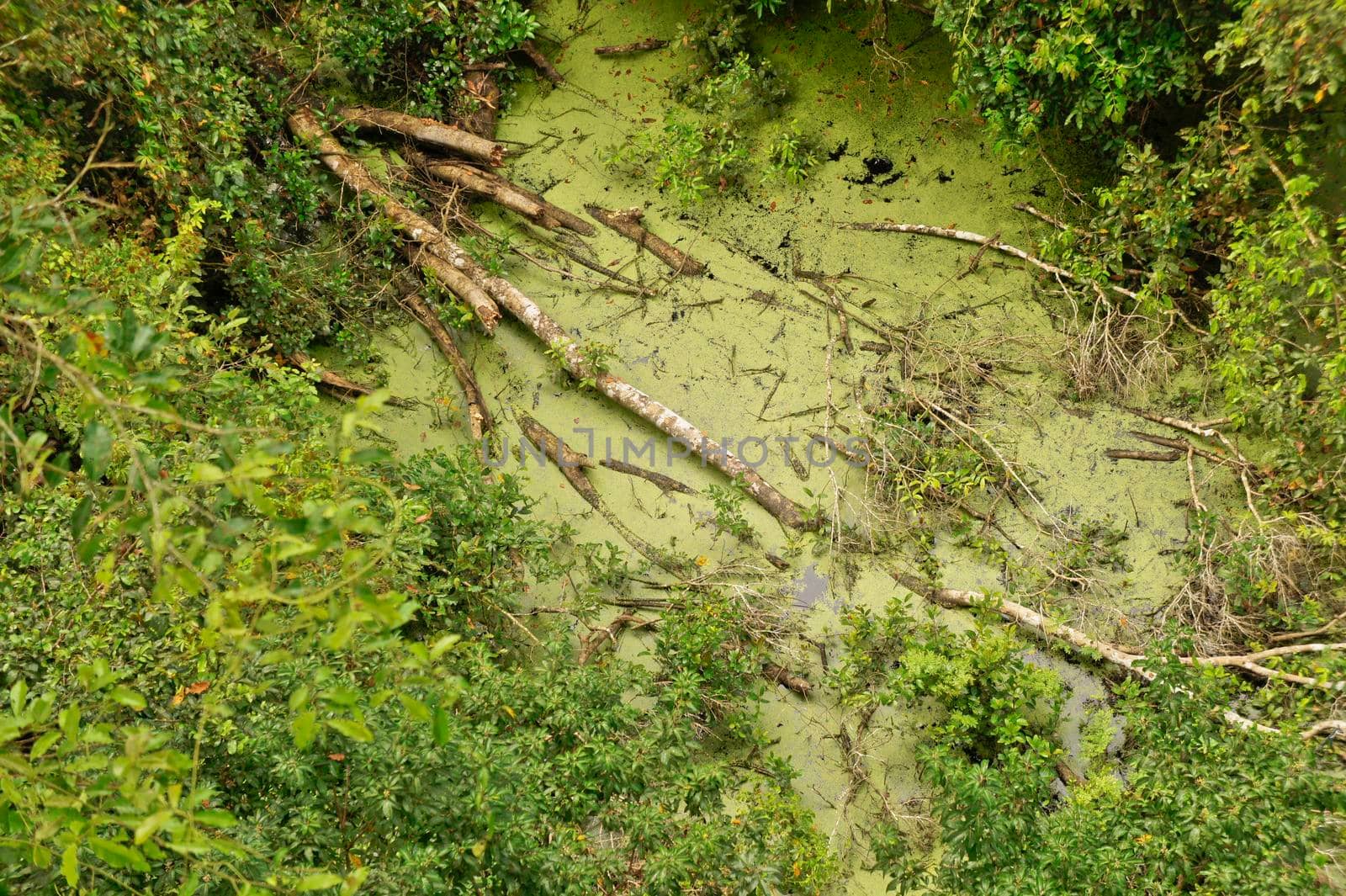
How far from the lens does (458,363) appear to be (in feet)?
13.9

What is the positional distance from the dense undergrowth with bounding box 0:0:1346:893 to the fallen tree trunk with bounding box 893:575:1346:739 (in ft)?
0.33

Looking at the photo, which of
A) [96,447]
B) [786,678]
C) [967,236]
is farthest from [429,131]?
[96,447]

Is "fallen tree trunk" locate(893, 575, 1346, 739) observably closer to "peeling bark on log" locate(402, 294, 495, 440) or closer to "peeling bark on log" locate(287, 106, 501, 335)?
"peeling bark on log" locate(402, 294, 495, 440)

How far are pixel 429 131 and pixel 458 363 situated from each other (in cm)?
134

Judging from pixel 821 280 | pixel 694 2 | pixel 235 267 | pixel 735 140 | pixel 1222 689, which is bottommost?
pixel 235 267

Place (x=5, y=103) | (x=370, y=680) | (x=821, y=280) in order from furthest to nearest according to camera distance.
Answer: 1. (x=821, y=280)
2. (x=5, y=103)
3. (x=370, y=680)

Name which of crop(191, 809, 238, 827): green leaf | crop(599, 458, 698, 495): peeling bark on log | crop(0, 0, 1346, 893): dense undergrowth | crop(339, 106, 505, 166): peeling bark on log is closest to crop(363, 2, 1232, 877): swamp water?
crop(599, 458, 698, 495): peeling bark on log

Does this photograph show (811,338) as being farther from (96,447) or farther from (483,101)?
(96,447)

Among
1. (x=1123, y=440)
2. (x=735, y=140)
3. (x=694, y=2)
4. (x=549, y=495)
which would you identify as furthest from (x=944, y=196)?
(x=549, y=495)

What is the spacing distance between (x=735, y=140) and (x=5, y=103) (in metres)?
2.99

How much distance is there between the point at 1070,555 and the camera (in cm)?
365

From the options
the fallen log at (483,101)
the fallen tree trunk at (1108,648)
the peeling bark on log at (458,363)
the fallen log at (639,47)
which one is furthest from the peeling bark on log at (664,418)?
the fallen log at (639,47)

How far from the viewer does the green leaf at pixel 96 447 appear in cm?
129

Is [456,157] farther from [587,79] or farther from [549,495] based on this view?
[549,495]
